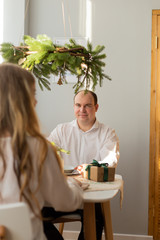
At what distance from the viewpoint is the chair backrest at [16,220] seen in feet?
3.50

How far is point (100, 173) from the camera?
6.57 ft

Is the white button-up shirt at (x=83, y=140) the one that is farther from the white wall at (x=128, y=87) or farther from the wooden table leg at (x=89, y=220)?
the wooden table leg at (x=89, y=220)

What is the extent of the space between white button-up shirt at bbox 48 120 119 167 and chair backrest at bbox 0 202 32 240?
1719 millimetres

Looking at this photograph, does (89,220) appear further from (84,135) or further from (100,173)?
(84,135)

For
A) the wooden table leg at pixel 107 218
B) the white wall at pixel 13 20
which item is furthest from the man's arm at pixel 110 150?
the white wall at pixel 13 20

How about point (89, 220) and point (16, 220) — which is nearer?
point (16, 220)

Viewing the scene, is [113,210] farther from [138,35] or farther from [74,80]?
[138,35]

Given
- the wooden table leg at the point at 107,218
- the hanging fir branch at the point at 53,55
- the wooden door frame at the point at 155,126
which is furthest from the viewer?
the wooden door frame at the point at 155,126

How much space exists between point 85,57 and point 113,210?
191 centimetres

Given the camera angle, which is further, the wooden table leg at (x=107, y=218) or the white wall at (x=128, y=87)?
the white wall at (x=128, y=87)

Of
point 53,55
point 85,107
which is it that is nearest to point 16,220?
point 53,55

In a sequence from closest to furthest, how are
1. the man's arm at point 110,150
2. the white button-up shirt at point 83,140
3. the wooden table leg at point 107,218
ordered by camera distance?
the wooden table leg at point 107,218
the man's arm at point 110,150
the white button-up shirt at point 83,140

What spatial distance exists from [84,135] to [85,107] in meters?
0.25

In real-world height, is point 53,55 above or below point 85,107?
above
